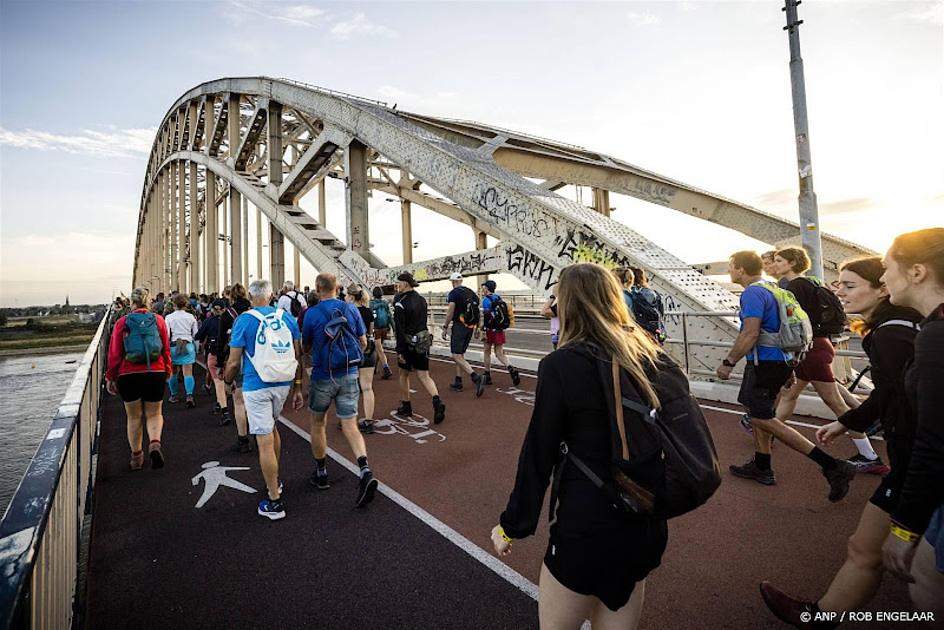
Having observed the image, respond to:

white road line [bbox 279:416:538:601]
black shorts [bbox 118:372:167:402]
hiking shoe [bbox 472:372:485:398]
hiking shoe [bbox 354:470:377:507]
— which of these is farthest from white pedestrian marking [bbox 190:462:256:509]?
hiking shoe [bbox 472:372:485:398]

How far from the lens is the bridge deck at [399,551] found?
243 cm

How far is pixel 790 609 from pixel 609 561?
1486mm

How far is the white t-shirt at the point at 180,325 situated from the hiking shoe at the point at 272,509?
480 cm

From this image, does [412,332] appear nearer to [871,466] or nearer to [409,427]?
[409,427]

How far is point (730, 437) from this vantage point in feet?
15.8

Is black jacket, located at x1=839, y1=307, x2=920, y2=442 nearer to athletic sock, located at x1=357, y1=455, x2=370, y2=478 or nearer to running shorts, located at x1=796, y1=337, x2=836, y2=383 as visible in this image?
running shorts, located at x1=796, y1=337, x2=836, y2=383

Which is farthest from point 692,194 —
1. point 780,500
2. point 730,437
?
point 780,500

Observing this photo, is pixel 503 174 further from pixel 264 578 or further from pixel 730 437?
pixel 264 578

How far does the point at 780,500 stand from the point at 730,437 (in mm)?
1477

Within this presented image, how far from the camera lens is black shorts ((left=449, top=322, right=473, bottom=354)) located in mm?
7234

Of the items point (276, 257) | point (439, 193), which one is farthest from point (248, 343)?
point (276, 257)

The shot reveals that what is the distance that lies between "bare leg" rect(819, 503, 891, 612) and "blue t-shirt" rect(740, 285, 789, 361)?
1783 millimetres

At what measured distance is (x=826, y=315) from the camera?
3.98 m

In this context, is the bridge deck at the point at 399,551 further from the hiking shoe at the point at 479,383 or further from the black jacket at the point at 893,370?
the hiking shoe at the point at 479,383
